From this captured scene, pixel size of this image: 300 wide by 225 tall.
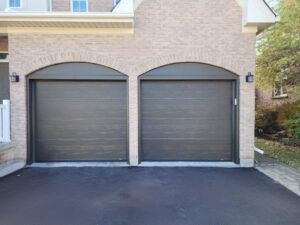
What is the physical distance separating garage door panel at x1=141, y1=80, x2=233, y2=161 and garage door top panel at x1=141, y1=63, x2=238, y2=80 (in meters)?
0.23

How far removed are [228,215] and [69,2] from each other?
8683mm

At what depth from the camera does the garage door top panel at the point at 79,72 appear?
6.95m

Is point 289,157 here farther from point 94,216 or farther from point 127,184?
point 94,216

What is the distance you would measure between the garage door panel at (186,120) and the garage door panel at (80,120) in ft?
2.71

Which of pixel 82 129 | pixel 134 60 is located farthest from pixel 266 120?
pixel 82 129

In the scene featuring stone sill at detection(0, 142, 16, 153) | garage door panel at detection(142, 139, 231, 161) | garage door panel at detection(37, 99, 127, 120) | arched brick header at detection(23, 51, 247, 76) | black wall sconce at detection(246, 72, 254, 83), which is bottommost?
garage door panel at detection(142, 139, 231, 161)

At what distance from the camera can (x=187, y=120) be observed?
724 cm

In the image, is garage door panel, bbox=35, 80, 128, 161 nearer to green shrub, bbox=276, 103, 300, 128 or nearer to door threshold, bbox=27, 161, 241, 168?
door threshold, bbox=27, 161, 241, 168

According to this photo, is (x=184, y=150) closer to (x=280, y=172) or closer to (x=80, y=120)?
(x=280, y=172)

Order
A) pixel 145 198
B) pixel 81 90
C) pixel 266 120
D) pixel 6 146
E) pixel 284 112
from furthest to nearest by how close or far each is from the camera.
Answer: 1. pixel 266 120
2. pixel 284 112
3. pixel 81 90
4. pixel 6 146
5. pixel 145 198

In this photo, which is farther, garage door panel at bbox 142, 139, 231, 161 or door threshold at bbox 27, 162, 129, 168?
garage door panel at bbox 142, 139, 231, 161

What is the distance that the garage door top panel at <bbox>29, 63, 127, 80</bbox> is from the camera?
273 inches

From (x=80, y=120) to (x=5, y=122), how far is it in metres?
2.06

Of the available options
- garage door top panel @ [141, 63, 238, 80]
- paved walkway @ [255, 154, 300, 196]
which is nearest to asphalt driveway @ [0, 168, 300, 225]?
paved walkway @ [255, 154, 300, 196]
